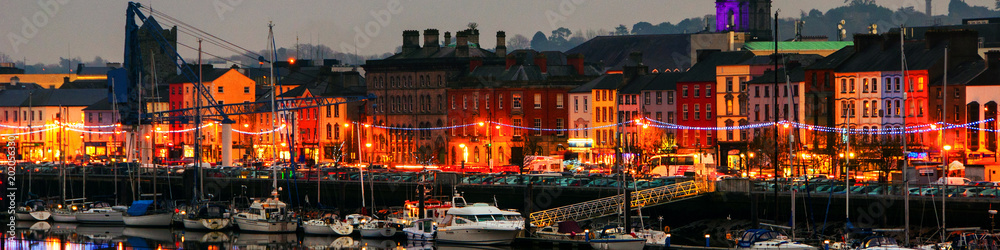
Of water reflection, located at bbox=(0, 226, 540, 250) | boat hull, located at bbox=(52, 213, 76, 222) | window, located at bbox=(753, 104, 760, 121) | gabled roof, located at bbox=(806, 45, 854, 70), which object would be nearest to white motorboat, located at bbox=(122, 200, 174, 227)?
water reflection, located at bbox=(0, 226, 540, 250)

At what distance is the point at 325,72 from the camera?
164 m

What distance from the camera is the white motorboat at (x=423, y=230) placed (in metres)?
78.4

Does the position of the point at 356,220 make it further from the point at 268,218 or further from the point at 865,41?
the point at 865,41

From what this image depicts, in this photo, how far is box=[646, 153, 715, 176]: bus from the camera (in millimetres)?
102256

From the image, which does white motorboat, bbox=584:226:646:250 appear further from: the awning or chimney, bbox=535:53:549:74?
chimney, bbox=535:53:549:74

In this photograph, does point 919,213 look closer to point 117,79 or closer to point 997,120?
point 997,120

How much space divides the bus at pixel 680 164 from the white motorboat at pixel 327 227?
23.2 metres

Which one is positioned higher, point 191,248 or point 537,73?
point 537,73

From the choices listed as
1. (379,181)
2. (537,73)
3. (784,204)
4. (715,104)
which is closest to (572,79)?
(537,73)

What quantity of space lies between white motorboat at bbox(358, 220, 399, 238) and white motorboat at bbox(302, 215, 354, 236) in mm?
904

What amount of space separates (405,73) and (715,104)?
34.2m

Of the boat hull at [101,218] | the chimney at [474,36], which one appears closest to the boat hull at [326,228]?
the boat hull at [101,218]

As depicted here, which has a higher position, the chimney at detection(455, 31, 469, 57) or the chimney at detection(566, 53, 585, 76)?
the chimney at detection(455, 31, 469, 57)

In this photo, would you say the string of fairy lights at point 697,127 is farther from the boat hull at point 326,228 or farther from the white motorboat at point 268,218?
the boat hull at point 326,228
